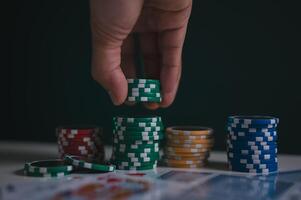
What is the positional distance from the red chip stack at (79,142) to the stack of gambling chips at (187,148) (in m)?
0.35

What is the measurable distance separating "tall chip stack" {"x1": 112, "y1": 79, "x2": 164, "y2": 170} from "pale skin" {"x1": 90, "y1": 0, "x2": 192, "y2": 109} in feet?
0.22

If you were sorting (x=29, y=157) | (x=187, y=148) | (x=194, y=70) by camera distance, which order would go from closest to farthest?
(x=187, y=148), (x=29, y=157), (x=194, y=70)

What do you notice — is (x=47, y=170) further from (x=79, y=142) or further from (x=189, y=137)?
(x=189, y=137)

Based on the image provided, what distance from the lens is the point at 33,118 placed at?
3.11 meters

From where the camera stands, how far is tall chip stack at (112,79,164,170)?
2.14 m

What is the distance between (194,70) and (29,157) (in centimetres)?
103

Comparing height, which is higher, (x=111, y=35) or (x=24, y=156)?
(x=111, y=35)

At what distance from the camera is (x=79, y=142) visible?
2.24 metres

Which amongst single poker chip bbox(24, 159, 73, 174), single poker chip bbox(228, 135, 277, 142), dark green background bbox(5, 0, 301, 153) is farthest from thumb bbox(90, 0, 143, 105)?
dark green background bbox(5, 0, 301, 153)

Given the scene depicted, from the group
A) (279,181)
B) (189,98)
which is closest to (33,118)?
(189,98)

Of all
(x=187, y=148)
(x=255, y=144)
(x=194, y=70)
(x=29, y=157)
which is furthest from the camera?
(x=194, y=70)

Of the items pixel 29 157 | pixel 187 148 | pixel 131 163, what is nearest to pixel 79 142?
pixel 131 163

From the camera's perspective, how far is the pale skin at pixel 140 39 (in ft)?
6.23

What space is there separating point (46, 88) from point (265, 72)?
1366mm
